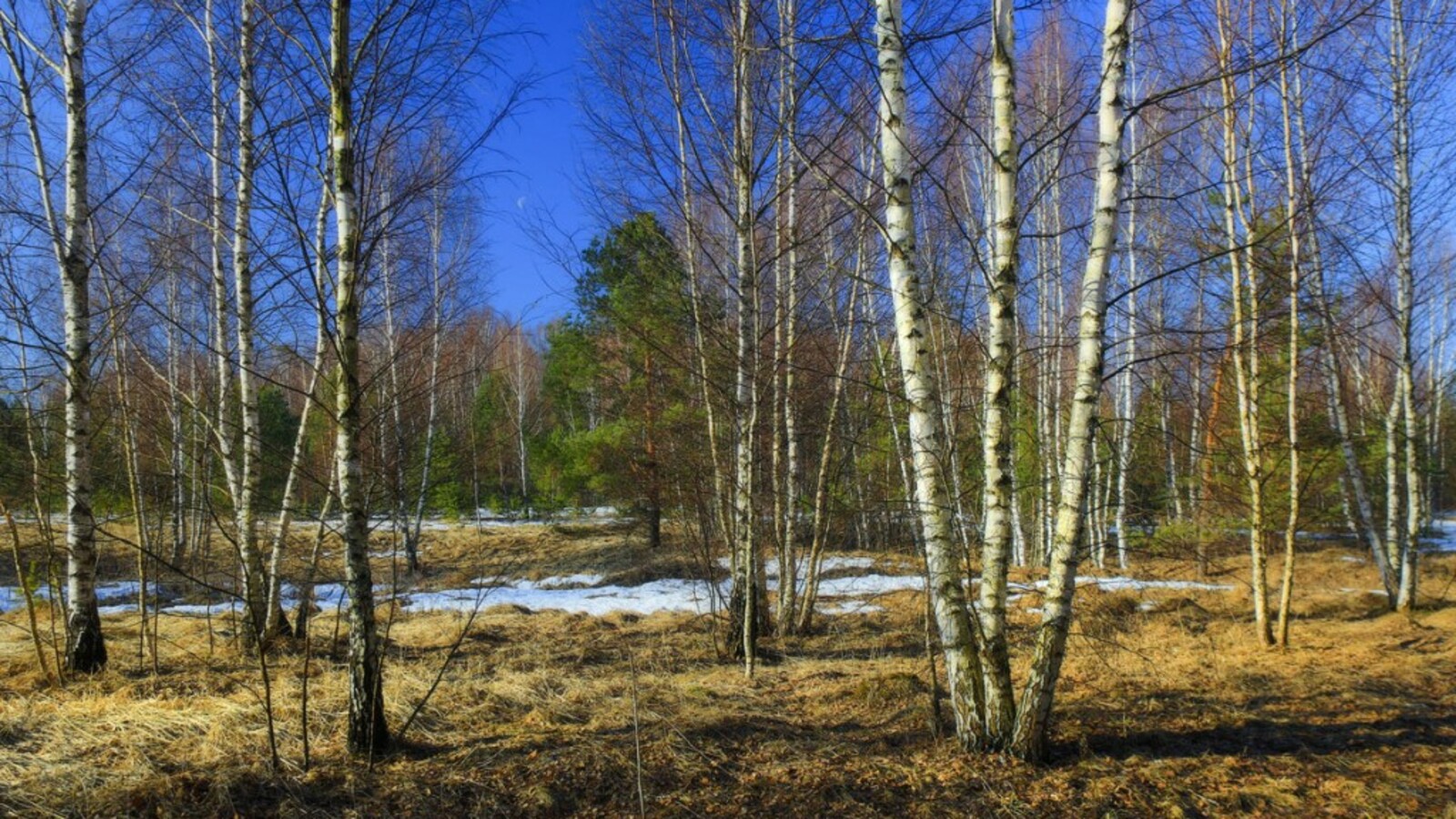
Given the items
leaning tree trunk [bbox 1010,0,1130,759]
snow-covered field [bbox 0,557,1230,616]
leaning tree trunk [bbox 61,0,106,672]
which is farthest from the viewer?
snow-covered field [bbox 0,557,1230,616]

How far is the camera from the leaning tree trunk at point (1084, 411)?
10.8 feet

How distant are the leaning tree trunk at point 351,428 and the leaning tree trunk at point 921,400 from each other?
241 centimetres

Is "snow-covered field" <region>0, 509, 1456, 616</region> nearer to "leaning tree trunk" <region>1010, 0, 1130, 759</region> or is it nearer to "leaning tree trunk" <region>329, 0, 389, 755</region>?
"leaning tree trunk" <region>329, 0, 389, 755</region>

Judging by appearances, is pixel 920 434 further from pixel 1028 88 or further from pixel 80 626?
pixel 1028 88

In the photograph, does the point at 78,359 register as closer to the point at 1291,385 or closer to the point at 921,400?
the point at 921,400

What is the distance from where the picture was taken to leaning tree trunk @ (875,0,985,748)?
344cm

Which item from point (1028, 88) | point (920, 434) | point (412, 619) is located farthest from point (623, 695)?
point (1028, 88)

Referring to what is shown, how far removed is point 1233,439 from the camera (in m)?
13.1

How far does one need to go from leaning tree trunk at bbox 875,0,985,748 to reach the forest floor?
0.32 m

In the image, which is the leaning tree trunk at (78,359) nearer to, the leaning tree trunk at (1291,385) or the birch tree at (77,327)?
the birch tree at (77,327)

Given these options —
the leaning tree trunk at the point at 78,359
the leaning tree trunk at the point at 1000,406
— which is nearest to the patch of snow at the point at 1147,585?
the leaning tree trunk at the point at 1000,406

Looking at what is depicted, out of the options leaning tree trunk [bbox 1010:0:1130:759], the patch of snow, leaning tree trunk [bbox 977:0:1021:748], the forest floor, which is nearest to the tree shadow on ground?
the forest floor

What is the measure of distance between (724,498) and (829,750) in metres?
4.12

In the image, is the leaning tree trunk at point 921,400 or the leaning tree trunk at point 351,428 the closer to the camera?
the leaning tree trunk at point 351,428
